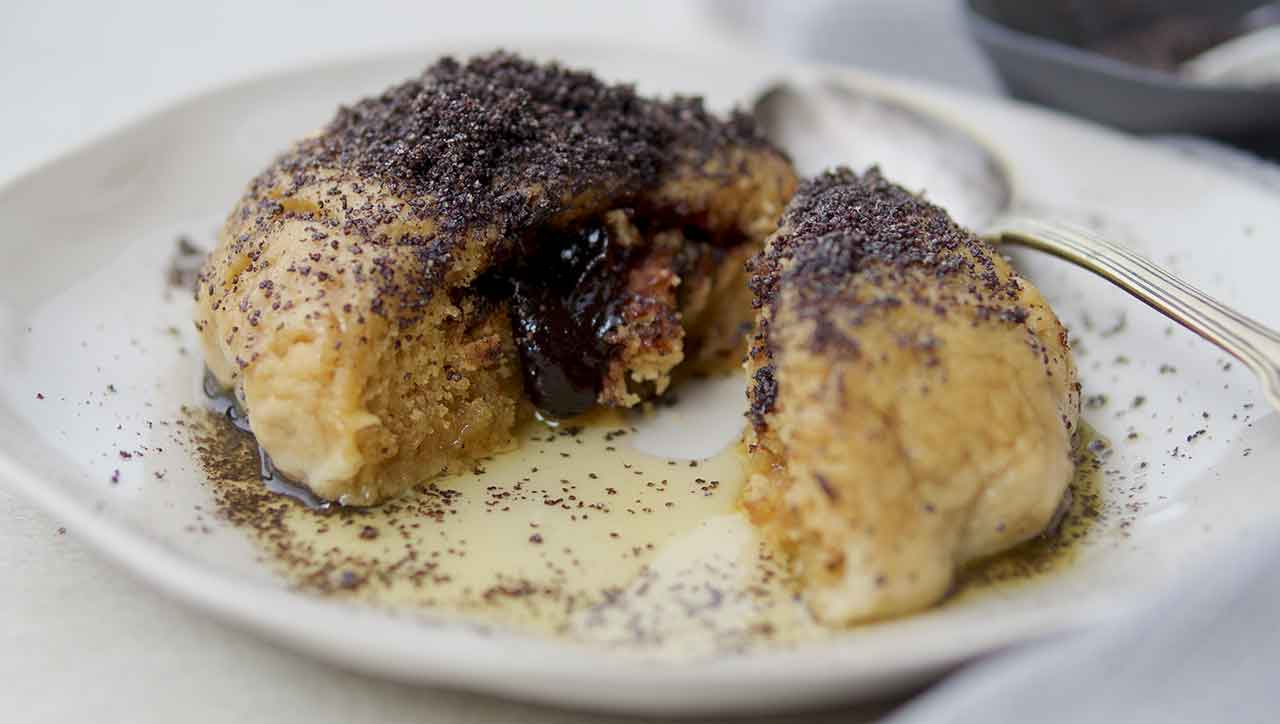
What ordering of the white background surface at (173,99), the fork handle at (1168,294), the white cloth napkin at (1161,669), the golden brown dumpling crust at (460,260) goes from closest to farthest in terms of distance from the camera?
1. the white cloth napkin at (1161,669)
2. the white background surface at (173,99)
3. the fork handle at (1168,294)
4. the golden brown dumpling crust at (460,260)

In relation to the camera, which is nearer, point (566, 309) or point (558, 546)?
point (558, 546)

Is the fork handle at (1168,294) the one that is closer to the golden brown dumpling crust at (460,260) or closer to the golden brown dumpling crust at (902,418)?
the golden brown dumpling crust at (902,418)

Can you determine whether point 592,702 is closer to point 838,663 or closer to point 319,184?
point 838,663

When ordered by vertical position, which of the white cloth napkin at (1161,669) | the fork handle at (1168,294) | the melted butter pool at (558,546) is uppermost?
the fork handle at (1168,294)

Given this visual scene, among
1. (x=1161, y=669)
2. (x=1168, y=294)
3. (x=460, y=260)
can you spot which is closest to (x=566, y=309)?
(x=460, y=260)

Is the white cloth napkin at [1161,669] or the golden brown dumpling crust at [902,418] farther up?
the golden brown dumpling crust at [902,418]

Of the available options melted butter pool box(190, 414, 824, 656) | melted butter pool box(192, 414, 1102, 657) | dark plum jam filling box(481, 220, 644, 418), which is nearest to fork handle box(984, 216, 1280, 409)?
melted butter pool box(192, 414, 1102, 657)

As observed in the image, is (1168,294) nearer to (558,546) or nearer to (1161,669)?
(1161,669)

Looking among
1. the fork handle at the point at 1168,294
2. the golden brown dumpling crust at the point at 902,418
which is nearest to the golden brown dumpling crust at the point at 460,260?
the golden brown dumpling crust at the point at 902,418
